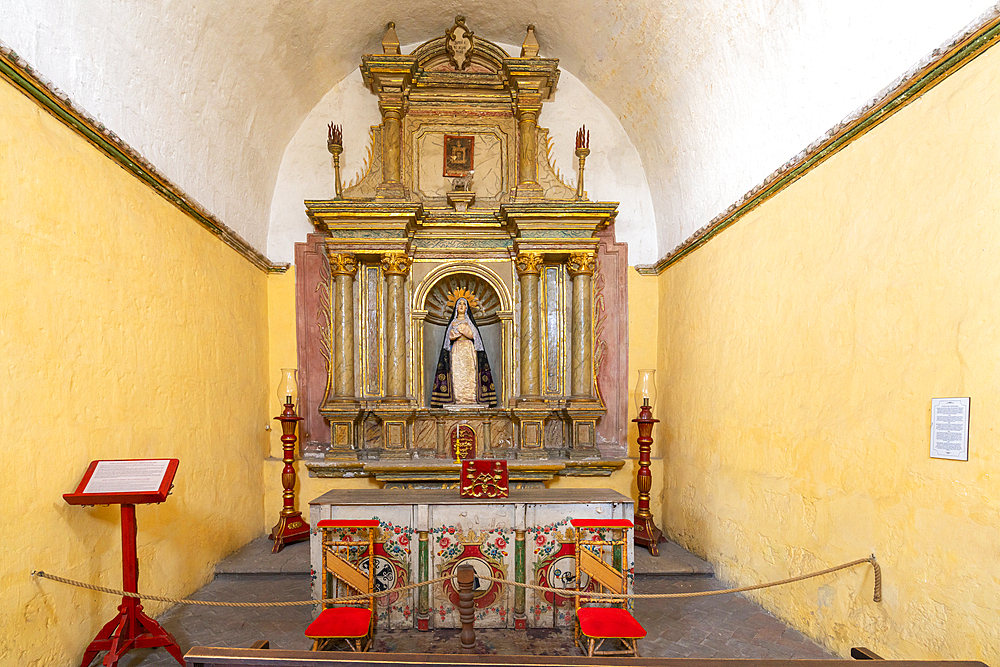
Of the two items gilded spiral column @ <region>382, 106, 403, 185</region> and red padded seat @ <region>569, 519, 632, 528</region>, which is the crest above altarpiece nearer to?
gilded spiral column @ <region>382, 106, 403, 185</region>

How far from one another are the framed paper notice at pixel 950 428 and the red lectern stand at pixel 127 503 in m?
4.10

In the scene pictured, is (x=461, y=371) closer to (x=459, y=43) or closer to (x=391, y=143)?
(x=391, y=143)

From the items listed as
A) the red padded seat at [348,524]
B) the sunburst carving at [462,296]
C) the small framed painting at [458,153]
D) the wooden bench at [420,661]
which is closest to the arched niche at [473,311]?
the sunburst carving at [462,296]

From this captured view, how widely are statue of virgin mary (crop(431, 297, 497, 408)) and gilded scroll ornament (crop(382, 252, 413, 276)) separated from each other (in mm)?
799

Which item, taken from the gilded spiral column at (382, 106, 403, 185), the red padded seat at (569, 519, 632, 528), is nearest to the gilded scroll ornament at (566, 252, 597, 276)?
the gilded spiral column at (382, 106, 403, 185)

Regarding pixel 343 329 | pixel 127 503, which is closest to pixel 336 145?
pixel 343 329

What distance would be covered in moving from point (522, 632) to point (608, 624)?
925 mm

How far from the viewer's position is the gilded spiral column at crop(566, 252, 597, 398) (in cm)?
682

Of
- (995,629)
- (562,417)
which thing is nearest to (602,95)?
(562,417)

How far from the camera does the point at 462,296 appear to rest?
286 inches

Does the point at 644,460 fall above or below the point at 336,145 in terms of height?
below

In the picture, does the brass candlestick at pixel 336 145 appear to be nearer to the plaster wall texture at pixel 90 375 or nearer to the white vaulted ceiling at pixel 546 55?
the white vaulted ceiling at pixel 546 55

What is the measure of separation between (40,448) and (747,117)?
530cm

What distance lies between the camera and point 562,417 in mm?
6805
